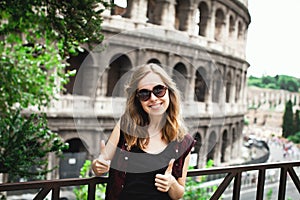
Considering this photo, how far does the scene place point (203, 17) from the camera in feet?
39.9

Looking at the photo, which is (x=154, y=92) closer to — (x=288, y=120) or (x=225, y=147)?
(x=225, y=147)

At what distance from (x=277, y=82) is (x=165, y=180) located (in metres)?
38.1

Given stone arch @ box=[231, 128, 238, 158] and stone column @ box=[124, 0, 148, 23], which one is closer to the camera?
stone column @ box=[124, 0, 148, 23]

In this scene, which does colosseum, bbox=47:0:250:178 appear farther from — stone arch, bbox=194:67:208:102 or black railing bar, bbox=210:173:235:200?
black railing bar, bbox=210:173:235:200

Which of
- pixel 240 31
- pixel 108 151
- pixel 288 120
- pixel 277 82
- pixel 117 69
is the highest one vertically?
pixel 240 31

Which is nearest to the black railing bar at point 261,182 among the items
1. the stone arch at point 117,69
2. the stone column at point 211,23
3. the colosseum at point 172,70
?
the colosseum at point 172,70

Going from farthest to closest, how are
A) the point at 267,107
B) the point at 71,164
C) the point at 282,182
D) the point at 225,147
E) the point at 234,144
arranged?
the point at 267,107 → the point at 234,144 → the point at 225,147 → the point at 71,164 → the point at 282,182

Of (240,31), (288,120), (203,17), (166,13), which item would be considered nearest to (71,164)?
(166,13)

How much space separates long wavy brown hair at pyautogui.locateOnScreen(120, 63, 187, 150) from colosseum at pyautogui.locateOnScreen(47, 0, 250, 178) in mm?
81

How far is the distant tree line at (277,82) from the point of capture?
121 ft

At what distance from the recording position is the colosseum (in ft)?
6.19

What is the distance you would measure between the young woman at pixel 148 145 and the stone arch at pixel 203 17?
10715 mm

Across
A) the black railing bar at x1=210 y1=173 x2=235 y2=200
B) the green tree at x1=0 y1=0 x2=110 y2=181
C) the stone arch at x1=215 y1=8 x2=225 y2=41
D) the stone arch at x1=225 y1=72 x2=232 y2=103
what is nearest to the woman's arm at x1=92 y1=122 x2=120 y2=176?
the black railing bar at x1=210 y1=173 x2=235 y2=200

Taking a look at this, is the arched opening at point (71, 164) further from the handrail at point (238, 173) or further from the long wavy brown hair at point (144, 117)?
the long wavy brown hair at point (144, 117)
